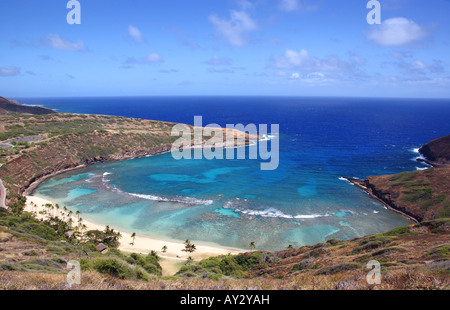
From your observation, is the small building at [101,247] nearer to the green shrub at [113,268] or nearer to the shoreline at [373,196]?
the green shrub at [113,268]

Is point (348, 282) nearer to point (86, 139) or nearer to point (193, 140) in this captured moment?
point (86, 139)

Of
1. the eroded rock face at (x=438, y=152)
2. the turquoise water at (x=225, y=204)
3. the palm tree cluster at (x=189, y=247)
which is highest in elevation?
the eroded rock face at (x=438, y=152)

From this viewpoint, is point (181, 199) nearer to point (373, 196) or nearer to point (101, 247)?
point (101, 247)

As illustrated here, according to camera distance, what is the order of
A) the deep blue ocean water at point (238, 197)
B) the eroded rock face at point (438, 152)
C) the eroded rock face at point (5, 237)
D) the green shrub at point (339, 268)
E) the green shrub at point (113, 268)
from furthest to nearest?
the eroded rock face at point (438, 152), the deep blue ocean water at point (238, 197), the eroded rock face at point (5, 237), the green shrub at point (339, 268), the green shrub at point (113, 268)

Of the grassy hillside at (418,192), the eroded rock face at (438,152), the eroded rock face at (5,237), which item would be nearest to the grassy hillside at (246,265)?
the eroded rock face at (5,237)

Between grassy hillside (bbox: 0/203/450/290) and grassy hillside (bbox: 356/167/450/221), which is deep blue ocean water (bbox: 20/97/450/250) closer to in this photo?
grassy hillside (bbox: 356/167/450/221)

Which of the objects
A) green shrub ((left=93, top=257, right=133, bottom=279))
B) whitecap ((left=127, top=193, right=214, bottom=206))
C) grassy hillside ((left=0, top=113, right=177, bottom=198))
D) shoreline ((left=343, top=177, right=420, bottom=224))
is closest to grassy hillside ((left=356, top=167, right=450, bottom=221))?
shoreline ((left=343, top=177, right=420, bottom=224))

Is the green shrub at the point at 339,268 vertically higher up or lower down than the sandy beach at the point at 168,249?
higher up
